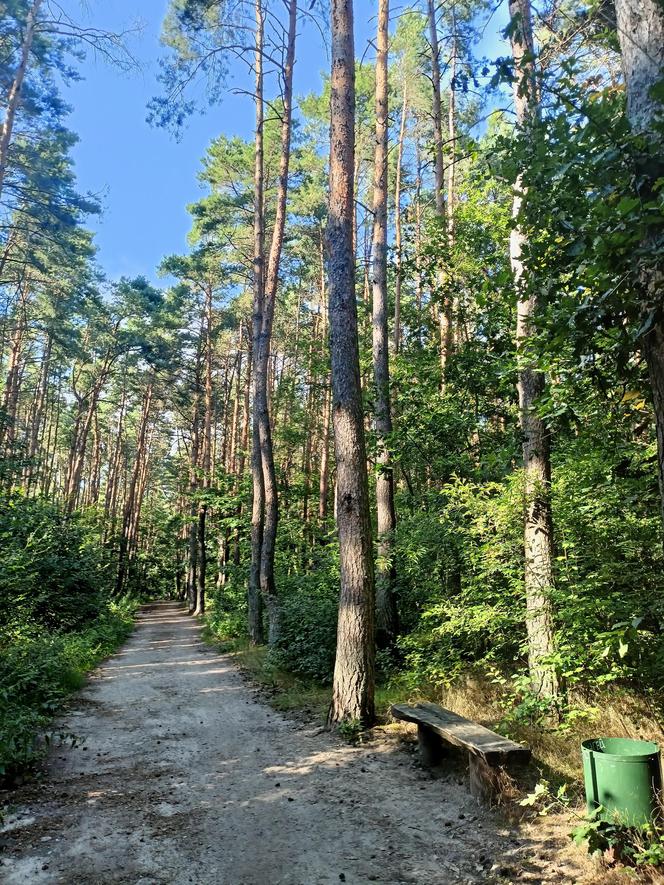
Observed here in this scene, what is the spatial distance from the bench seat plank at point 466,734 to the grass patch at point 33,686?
137 inches

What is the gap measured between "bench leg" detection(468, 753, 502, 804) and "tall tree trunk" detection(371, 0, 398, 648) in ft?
15.5

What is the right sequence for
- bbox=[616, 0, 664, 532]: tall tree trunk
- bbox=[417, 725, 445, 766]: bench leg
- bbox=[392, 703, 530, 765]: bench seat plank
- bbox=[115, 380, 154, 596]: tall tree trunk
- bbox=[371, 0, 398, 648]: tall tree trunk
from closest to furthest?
1. bbox=[616, 0, 664, 532]: tall tree trunk
2. bbox=[392, 703, 530, 765]: bench seat plank
3. bbox=[417, 725, 445, 766]: bench leg
4. bbox=[371, 0, 398, 648]: tall tree trunk
5. bbox=[115, 380, 154, 596]: tall tree trunk

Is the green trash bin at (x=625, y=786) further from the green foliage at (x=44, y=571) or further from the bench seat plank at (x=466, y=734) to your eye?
the green foliage at (x=44, y=571)

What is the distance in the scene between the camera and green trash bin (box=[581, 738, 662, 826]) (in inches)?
127

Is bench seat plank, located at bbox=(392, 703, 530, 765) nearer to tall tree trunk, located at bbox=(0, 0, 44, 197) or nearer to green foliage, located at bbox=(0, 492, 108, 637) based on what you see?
green foliage, located at bbox=(0, 492, 108, 637)

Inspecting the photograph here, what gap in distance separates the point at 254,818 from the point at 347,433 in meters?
3.96

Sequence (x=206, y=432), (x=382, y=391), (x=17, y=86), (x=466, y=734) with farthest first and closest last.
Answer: (x=206, y=432)
(x=17, y=86)
(x=382, y=391)
(x=466, y=734)

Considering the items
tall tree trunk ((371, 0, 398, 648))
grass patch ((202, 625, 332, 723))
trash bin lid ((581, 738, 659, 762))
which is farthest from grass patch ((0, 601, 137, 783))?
tall tree trunk ((371, 0, 398, 648))

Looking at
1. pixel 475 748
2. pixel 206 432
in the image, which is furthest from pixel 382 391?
pixel 206 432

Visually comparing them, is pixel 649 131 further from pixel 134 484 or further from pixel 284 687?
pixel 134 484

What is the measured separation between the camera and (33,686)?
722 cm

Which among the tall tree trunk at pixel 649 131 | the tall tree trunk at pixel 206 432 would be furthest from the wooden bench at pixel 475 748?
the tall tree trunk at pixel 206 432

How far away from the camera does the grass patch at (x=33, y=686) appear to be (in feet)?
16.0

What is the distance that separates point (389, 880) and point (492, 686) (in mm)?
4131
